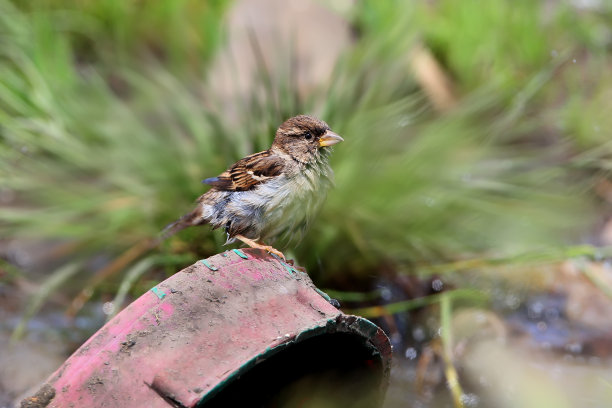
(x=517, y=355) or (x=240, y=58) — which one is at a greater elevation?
(x=240, y=58)

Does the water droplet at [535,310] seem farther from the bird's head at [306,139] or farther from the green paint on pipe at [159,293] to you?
the green paint on pipe at [159,293]

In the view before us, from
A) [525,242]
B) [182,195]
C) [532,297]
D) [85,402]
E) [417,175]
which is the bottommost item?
[532,297]

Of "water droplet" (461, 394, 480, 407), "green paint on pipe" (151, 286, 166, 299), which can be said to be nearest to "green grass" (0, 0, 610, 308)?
"water droplet" (461, 394, 480, 407)

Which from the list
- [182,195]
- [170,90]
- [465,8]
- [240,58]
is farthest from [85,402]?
[465,8]

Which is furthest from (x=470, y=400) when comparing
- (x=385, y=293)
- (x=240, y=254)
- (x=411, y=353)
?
(x=240, y=254)

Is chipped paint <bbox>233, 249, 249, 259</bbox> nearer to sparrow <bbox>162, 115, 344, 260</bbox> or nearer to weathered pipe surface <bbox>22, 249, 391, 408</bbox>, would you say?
weathered pipe surface <bbox>22, 249, 391, 408</bbox>

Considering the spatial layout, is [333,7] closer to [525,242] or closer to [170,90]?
[170,90]
